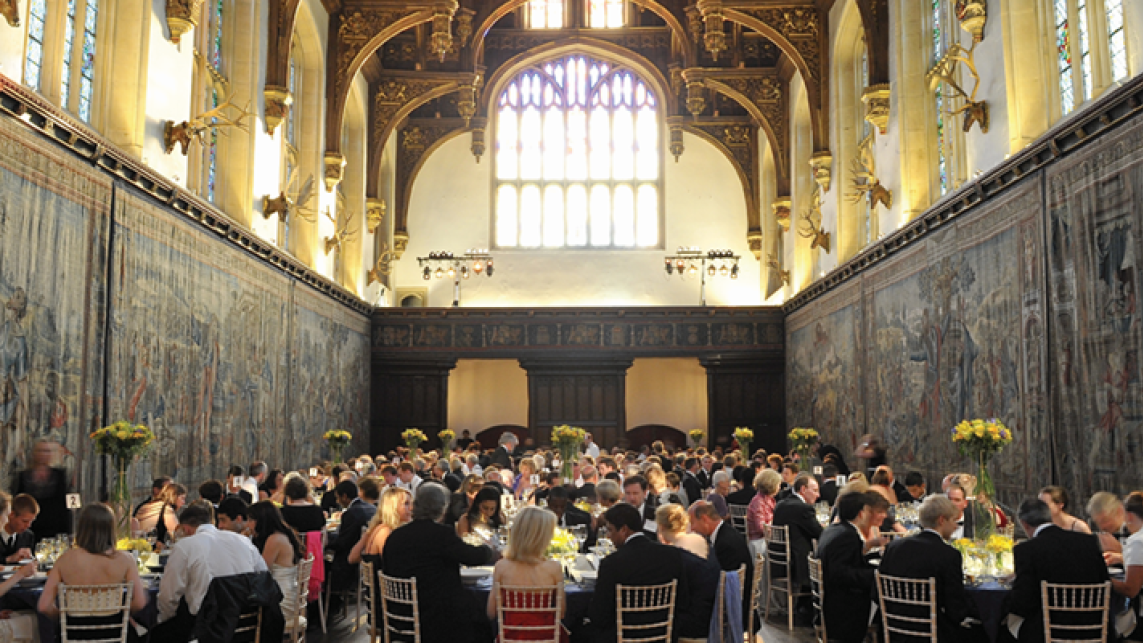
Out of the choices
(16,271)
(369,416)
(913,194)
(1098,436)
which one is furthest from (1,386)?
(369,416)

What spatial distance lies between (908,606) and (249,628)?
14.5ft

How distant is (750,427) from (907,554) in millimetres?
21587

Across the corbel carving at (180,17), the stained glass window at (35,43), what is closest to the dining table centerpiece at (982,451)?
the stained glass window at (35,43)

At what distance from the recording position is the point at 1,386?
373 inches

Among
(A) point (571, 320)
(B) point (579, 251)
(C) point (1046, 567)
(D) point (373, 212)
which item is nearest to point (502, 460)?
(A) point (571, 320)

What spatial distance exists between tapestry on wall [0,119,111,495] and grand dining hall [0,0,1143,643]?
2.0 inches

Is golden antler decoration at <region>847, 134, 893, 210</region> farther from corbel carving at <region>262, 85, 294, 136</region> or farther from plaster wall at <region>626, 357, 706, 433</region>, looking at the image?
plaster wall at <region>626, 357, 706, 433</region>

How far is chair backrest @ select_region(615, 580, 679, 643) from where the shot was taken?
5.90 meters

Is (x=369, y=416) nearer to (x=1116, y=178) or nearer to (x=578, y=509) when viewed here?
(x=578, y=509)

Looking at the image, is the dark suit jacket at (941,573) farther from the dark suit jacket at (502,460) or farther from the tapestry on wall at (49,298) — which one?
the dark suit jacket at (502,460)

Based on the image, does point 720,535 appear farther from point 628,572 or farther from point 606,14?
point 606,14

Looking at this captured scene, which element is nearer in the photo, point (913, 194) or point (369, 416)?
point (913, 194)

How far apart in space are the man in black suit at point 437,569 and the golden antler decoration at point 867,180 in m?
13.9

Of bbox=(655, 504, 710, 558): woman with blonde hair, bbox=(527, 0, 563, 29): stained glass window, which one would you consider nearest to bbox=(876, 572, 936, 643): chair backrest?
bbox=(655, 504, 710, 558): woman with blonde hair
